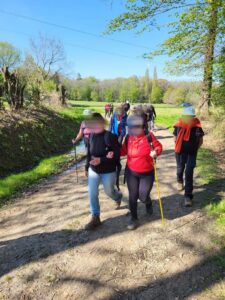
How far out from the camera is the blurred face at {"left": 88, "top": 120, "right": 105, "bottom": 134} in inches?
177

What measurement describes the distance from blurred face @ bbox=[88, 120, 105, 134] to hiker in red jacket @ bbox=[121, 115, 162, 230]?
17.2 inches

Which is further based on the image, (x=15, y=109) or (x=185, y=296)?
(x=15, y=109)

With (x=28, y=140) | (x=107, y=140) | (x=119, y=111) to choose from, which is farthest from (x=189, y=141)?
(x=28, y=140)

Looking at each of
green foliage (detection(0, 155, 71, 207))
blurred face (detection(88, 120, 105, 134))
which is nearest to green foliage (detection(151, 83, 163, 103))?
green foliage (detection(0, 155, 71, 207))

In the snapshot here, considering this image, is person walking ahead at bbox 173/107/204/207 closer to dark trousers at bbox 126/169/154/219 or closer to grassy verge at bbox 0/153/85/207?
dark trousers at bbox 126/169/154/219

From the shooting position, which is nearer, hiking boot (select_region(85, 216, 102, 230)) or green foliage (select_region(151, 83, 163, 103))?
hiking boot (select_region(85, 216, 102, 230))

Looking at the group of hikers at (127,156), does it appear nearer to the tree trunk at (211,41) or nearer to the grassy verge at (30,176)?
the grassy verge at (30,176)

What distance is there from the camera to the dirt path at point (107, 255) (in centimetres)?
339

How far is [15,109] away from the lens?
13961 mm

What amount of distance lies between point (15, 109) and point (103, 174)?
10.7 meters

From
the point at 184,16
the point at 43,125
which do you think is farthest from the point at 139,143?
the point at 43,125

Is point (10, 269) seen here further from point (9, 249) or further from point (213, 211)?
point (213, 211)

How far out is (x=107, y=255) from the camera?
405 centimetres

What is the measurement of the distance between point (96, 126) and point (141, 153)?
0.85 metres
